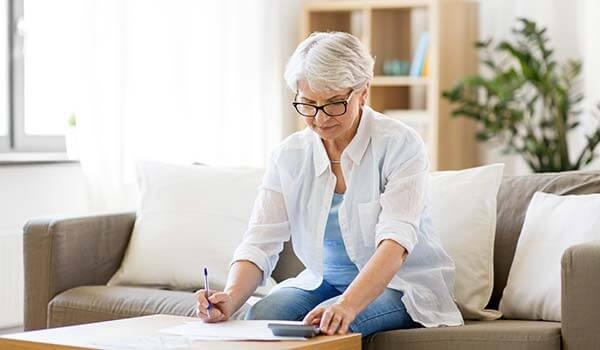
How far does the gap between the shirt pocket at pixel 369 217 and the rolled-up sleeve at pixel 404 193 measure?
19 millimetres

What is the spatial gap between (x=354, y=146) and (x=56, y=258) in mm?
1122

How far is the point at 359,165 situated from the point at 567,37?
2.93 metres

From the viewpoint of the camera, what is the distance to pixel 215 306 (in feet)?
7.58

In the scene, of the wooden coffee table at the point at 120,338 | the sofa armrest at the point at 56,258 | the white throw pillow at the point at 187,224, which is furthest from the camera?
the white throw pillow at the point at 187,224

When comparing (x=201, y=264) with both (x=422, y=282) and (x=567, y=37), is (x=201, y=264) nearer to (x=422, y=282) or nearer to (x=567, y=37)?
(x=422, y=282)

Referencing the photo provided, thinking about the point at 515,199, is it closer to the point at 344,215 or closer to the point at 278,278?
the point at 344,215

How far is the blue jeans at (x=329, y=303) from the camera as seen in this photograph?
2.38 m

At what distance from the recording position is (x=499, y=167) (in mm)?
2926

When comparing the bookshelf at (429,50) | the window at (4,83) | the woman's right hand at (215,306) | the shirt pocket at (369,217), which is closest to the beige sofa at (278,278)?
the shirt pocket at (369,217)

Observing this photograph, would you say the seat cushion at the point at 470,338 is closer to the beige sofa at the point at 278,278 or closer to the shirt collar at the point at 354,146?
the beige sofa at the point at 278,278

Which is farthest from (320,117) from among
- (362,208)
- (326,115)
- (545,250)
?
(545,250)

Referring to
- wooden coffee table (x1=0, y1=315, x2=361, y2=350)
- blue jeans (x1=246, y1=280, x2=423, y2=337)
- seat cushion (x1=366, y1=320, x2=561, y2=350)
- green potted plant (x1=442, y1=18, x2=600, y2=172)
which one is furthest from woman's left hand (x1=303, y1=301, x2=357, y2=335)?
green potted plant (x1=442, y1=18, x2=600, y2=172)

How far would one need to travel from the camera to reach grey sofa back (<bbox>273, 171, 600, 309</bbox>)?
9.41ft

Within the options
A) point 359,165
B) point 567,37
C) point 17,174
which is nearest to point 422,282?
point 359,165
